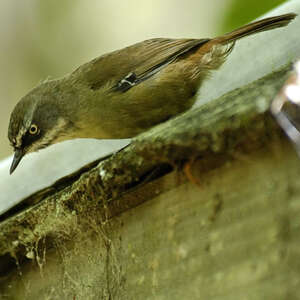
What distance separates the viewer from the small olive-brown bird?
14.7 feet

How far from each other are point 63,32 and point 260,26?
550cm

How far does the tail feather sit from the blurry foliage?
0.58 metres

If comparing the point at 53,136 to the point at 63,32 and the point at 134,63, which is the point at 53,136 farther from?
the point at 63,32

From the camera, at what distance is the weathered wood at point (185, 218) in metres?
2.03

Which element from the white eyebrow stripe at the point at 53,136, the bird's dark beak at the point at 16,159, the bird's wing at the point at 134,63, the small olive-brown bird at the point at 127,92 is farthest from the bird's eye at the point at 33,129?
the bird's wing at the point at 134,63

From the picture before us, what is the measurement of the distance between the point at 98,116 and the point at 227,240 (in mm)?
2613

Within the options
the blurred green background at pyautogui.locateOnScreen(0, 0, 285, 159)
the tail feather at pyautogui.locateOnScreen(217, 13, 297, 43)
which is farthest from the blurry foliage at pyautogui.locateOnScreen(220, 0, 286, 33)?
the blurred green background at pyautogui.locateOnScreen(0, 0, 285, 159)

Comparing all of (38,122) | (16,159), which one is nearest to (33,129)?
(38,122)

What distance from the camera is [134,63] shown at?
475 cm

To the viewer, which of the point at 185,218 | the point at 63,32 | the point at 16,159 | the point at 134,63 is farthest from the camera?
the point at 63,32

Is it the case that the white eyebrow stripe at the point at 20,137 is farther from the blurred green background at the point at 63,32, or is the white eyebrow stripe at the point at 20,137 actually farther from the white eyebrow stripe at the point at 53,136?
the blurred green background at the point at 63,32

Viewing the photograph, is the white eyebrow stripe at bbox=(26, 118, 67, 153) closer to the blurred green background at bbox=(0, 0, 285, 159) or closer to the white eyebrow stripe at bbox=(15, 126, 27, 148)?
the white eyebrow stripe at bbox=(15, 126, 27, 148)

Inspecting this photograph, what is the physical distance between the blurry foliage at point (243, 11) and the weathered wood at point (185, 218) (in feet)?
8.17

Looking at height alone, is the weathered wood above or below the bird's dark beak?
above
